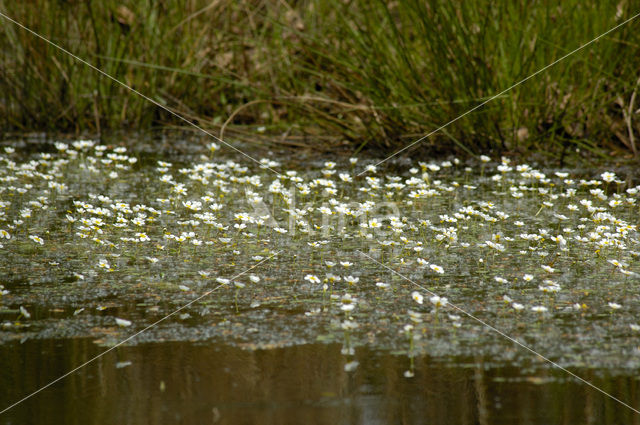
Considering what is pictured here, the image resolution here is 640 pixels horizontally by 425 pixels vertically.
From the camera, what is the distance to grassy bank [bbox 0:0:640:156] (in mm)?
4707

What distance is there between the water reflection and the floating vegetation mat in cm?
9

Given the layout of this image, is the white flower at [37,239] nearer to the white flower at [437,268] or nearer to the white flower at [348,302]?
the white flower at [348,302]

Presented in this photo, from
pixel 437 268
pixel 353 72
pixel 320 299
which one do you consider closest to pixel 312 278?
pixel 320 299

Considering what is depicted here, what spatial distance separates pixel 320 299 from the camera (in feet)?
8.85

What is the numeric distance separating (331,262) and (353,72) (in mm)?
2507

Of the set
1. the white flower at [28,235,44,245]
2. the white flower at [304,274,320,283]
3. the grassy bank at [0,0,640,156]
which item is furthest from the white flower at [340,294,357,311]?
the grassy bank at [0,0,640,156]

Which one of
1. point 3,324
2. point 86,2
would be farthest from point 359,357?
point 86,2

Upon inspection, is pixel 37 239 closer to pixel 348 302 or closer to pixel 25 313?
pixel 25 313

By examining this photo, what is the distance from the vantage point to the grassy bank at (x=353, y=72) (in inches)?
185

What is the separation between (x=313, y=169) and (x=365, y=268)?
2.00 m

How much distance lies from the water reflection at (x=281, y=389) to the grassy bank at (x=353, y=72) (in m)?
2.73

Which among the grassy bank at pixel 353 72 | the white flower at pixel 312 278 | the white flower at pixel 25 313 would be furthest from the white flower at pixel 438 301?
the grassy bank at pixel 353 72

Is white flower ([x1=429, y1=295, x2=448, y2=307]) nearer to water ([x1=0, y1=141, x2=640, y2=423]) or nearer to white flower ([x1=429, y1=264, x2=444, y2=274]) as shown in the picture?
water ([x1=0, y1=141, x2=640, y2=423])

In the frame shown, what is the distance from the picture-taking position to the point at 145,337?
93.0 inches
